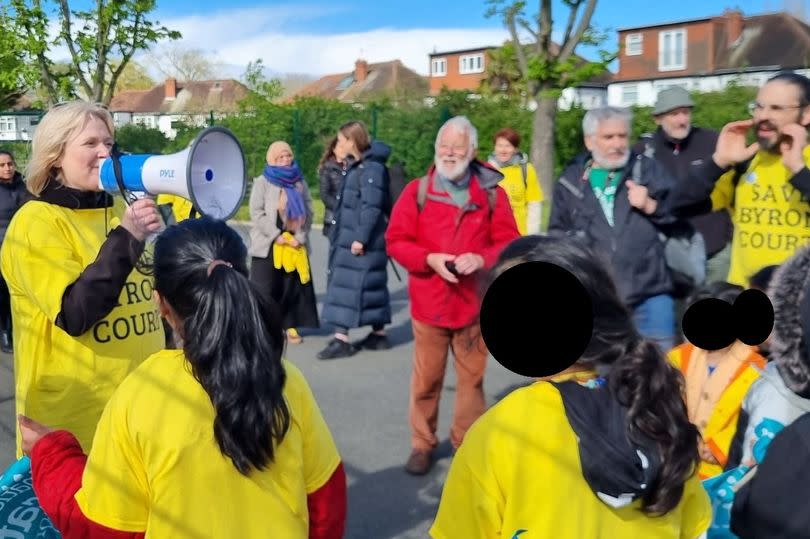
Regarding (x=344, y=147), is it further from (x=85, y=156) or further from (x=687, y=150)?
(x=85, y=156)

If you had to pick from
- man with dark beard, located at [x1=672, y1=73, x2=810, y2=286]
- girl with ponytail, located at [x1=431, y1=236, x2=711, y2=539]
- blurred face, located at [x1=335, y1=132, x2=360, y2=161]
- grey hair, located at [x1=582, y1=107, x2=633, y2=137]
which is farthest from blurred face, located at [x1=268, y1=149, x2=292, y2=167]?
girl with ponytail, located at [x1=431, y1=236, x2=711, y2=539]

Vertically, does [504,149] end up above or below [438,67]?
below

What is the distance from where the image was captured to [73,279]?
2393 mm

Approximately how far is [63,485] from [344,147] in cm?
512

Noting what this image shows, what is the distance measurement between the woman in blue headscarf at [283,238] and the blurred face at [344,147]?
37cm

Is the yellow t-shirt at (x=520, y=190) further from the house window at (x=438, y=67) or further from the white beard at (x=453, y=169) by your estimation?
the house window at (x=438, y=67)

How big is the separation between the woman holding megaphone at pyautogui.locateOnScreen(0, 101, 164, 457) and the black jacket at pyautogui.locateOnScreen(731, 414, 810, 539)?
162cm

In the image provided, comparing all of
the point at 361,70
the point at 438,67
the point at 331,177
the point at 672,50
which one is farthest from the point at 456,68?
the point at 331,177

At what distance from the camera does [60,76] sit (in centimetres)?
1372

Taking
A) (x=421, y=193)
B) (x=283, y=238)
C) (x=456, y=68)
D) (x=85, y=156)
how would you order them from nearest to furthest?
(x=85, y=156) → (x=421, y=193) → (x=283, y=238) → (x=456, y=68)

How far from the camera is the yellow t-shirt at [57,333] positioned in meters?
2.39

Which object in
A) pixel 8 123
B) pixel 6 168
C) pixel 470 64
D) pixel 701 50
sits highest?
pixel 470 64

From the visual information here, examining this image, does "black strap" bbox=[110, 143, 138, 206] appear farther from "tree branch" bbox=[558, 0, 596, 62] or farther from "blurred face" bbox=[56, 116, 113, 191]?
"tree branch" bbox=[558, 0, 596, 62]

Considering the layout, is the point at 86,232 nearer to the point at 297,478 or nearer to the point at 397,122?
the point at 297,478
